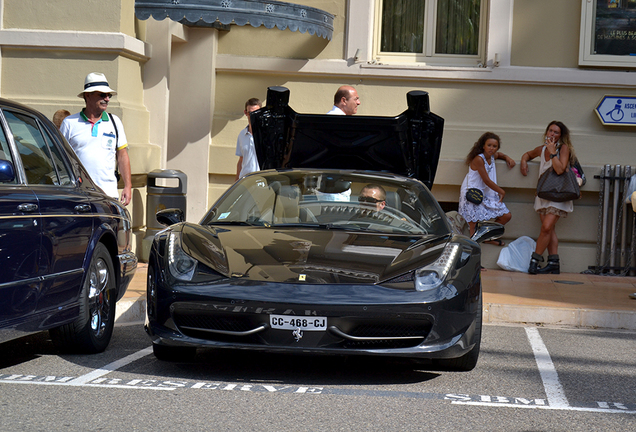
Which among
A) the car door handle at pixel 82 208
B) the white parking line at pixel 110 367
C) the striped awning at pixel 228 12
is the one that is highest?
the striped awning at pixel 228 12

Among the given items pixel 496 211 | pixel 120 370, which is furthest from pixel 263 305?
pixel 496 211

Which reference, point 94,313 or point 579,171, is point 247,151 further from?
point 94,313

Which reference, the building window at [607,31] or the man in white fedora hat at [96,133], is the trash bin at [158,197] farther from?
the building window at [607,31]

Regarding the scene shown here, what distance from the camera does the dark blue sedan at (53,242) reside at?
183 inches

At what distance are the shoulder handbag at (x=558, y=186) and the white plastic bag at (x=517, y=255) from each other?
73 centimetres

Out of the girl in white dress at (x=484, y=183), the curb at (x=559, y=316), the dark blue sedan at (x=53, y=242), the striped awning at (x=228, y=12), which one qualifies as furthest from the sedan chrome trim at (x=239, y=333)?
the girl in white dress at (x=484, y=183)

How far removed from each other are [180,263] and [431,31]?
26.3 ft

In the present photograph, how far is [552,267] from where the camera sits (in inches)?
432

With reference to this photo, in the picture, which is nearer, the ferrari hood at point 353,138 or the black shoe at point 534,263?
the ferrari hood at point 353,138

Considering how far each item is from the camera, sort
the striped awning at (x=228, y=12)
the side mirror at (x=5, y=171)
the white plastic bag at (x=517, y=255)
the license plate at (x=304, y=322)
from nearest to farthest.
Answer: the side mirror at (x=5, y=171) → the license plate at (x=304, y=322) → the striped awning at (x=228, y=12) → the white plastic bag at (x=517, y=255)

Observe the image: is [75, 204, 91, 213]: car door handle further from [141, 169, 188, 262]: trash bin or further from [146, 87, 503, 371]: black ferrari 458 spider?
[141, 169, 188, 262]: trash bin

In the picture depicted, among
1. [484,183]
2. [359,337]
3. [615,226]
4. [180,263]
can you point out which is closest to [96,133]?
[180,263]

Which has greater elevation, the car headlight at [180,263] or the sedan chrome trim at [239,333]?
the car headlight at [180,263]

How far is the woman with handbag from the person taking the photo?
1069cm
